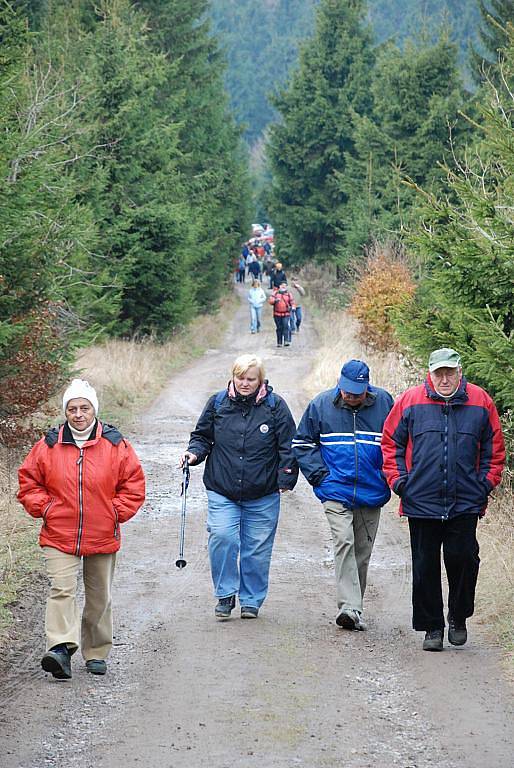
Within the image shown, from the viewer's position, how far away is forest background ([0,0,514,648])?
10148mm

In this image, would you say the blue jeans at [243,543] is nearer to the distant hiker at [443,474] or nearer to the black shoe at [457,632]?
the distant hiker at [443,474]

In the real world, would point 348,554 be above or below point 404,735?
above

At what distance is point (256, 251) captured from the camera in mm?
68688

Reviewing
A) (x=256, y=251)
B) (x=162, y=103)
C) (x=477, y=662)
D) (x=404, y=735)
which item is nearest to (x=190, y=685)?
(x=404, y=735)

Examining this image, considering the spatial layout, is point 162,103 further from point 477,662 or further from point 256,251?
point 256,251

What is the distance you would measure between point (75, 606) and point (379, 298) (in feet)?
50.9

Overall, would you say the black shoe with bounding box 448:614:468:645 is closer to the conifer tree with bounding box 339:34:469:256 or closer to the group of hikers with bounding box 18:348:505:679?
the group of hikers with bounding box 18:348:505:679

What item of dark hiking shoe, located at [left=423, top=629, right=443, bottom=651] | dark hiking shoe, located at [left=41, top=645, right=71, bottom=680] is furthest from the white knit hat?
dark hiking shoe, located at [left=423, top=629, right=443, bottom=651]

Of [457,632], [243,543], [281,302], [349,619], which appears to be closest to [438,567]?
[457,632]

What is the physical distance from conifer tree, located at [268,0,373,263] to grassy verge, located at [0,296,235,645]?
16.3 feet

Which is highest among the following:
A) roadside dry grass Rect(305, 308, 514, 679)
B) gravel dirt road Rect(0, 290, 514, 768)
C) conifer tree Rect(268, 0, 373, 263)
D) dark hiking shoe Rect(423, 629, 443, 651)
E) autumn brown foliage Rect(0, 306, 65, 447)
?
conifer tree Rect(268, 0, 373, 263)

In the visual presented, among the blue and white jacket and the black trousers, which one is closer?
the black trousers

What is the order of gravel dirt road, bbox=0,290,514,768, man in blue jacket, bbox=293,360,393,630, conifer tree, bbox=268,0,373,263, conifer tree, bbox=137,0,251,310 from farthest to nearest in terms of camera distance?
conifer tree, bbox=268,0,373,263
conifer tree, bbox=137,0,251,310
man in blue jacket, bbox=293,360,393,630
gravel dirt road, bbox=0,290,514,768

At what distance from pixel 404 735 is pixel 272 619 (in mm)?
2455
